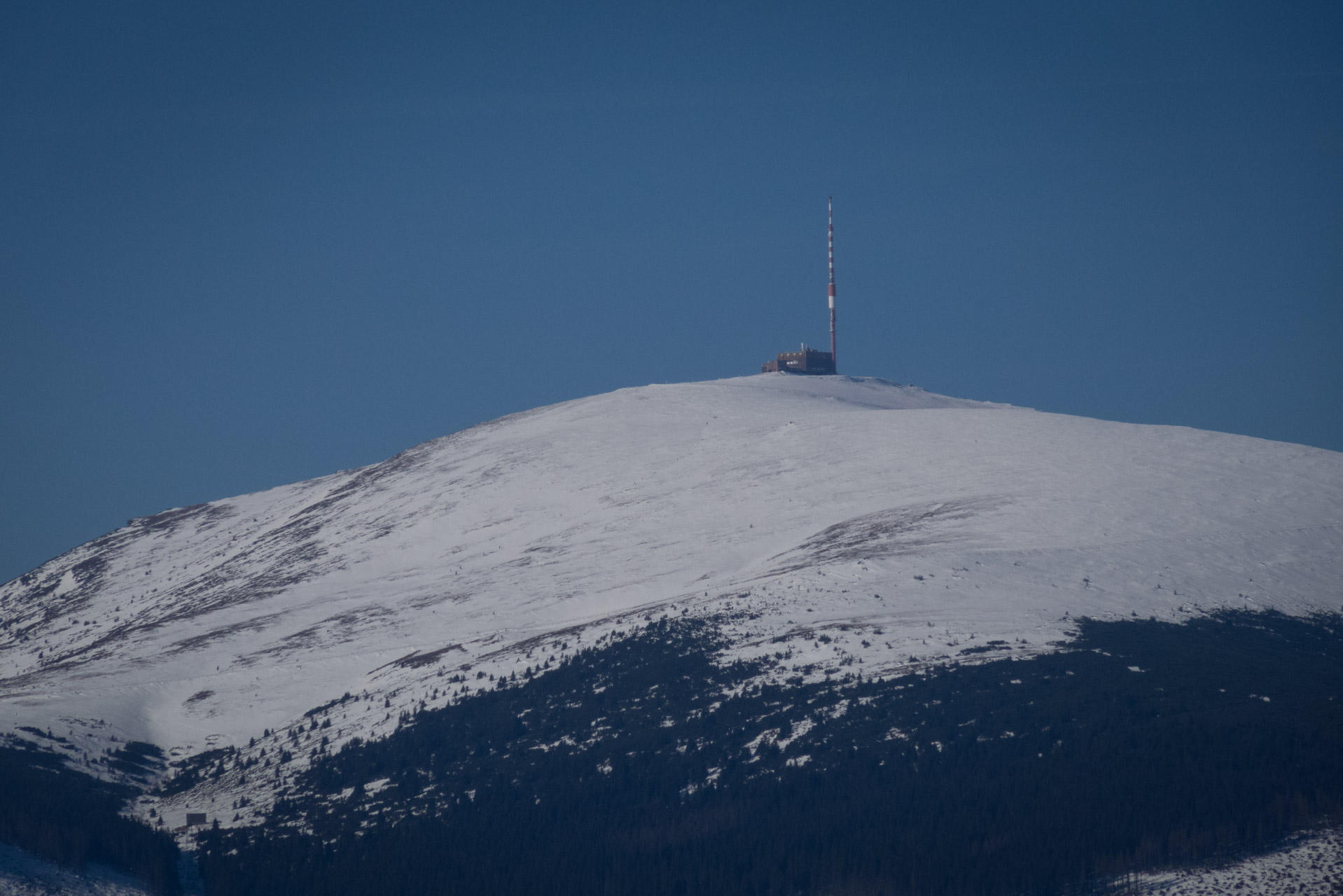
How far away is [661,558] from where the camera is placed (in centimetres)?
6950

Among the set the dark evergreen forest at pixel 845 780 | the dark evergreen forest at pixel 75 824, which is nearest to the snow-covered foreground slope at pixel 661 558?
the dark evergreen forest at pixel 845 780

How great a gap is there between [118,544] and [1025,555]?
78753mm

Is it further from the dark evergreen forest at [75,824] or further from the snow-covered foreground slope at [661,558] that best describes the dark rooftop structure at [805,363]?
the dark evergreen forest at [75,824]

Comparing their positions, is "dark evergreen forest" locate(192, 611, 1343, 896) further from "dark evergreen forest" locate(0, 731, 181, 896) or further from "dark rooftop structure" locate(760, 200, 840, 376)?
"dark rooftop structure" locate(760, 200, 840, 376)

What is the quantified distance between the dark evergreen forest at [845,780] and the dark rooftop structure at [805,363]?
81.0 meters

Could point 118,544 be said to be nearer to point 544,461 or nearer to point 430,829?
point 544,461

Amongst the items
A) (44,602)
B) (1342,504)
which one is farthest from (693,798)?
(44,602)

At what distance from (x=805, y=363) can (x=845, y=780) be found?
9152 cm

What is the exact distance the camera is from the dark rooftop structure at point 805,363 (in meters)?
130

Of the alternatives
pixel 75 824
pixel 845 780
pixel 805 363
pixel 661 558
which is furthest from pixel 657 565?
pixel 805 363

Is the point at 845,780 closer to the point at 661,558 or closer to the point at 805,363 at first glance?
the point at 661,558

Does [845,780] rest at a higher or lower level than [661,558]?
lower

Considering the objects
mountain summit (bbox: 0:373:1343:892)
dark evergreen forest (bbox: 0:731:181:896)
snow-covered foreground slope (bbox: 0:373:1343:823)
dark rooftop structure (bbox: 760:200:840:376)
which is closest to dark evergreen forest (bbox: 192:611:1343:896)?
dark evergreen forest (bbox: 0:731:181:896)

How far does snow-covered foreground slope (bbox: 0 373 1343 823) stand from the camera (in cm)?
5347
